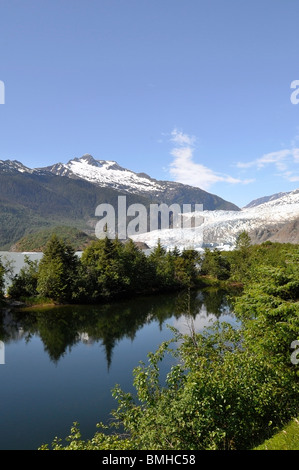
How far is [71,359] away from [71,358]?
0.79ft

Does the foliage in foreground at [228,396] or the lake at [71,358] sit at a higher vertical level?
the foliage in foreground at [228,396]

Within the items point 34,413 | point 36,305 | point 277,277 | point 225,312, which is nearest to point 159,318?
point 225,312

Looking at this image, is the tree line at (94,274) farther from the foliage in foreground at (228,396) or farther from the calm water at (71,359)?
the foliage in foreground at (228,396)

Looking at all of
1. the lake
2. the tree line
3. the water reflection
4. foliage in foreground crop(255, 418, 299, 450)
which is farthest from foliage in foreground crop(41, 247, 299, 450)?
the tree line

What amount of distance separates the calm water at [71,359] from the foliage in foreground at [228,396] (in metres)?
5.18

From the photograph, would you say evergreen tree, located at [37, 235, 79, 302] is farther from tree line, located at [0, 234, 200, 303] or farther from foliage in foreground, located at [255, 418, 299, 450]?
foliage in foreground, located at [255, 418, 299, 450]

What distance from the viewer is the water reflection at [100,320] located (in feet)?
113

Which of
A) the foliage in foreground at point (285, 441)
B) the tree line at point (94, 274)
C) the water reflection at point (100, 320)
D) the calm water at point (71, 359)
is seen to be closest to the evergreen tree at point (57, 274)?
the tree line at point (94, 274)

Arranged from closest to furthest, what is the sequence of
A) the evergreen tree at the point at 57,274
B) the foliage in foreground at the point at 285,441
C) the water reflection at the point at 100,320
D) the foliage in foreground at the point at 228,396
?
the foliage in foreground at the point at 285,441
the foliage in foreground at the point at 228,396
the water reflection at the point at 100,320
the evergreen tree at the point at 57,274

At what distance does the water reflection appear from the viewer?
113ft

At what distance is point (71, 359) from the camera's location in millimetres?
28891

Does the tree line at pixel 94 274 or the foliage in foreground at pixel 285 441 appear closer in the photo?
the foliage in foreground at pixel 285 441

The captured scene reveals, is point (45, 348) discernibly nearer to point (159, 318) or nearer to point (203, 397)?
point (159, 318)

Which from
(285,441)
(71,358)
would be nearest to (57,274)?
(71,358)
